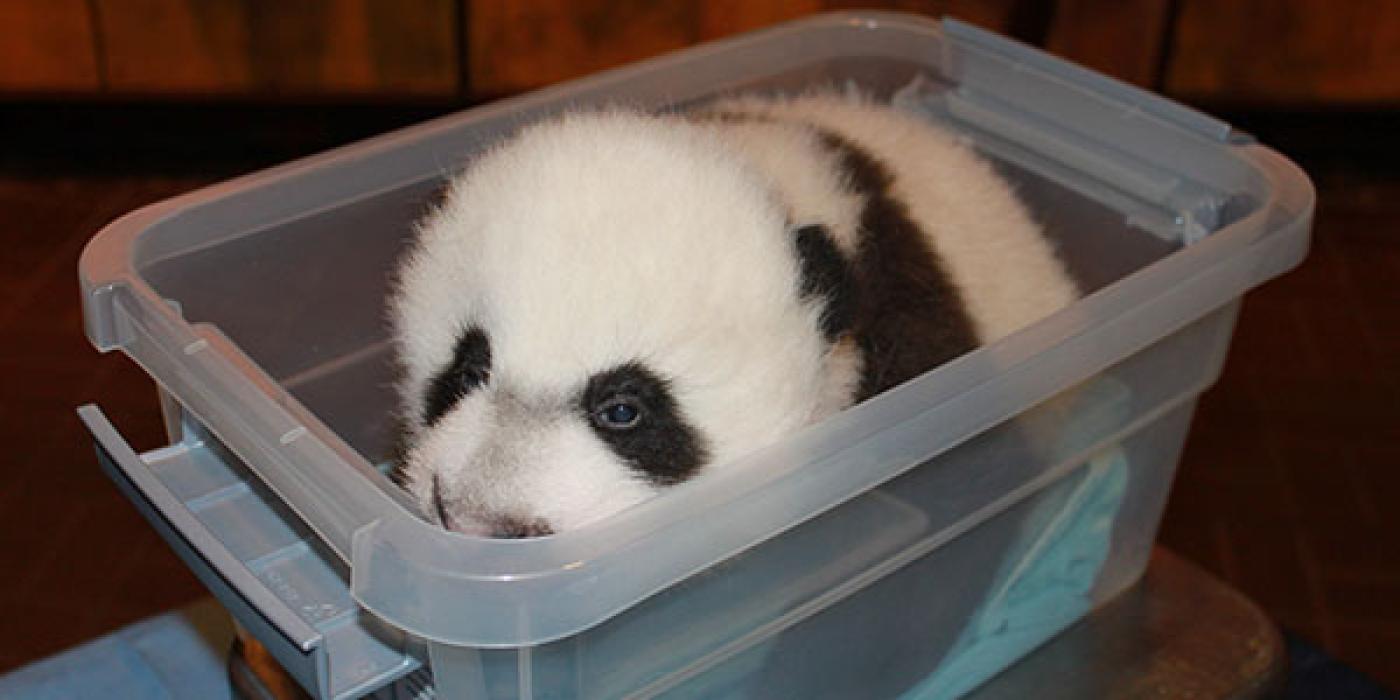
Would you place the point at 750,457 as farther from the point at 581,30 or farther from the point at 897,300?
the point at 581,30

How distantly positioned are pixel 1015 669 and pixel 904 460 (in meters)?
0.40

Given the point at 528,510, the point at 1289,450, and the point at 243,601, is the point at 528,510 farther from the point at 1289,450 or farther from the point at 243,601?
the point at 1289,450

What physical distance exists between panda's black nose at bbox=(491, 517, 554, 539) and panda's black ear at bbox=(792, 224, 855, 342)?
0.24 m

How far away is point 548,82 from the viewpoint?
98.7 inches

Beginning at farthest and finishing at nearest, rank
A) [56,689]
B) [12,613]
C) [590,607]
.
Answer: [12,613] → [56,689] → [590,607]

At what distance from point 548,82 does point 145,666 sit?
1510 millimetres

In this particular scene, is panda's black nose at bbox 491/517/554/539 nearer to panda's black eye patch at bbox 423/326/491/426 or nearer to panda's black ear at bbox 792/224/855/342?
panda's black eye patch at bbox 423/326/491/426

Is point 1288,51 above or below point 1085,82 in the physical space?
below

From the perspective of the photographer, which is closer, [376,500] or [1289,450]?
[376,500]

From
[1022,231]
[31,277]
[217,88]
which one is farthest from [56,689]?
[217,88]

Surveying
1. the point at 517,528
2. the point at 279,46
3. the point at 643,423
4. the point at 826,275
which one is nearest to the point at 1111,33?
the point at 279,46

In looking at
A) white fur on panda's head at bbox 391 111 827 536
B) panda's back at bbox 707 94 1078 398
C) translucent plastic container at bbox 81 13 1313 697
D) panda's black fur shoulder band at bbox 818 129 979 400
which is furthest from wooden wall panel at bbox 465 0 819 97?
white fur on panda's head at bbox 391 111 827 536

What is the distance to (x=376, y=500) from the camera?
0.79 m

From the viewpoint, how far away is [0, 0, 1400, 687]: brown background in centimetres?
196
